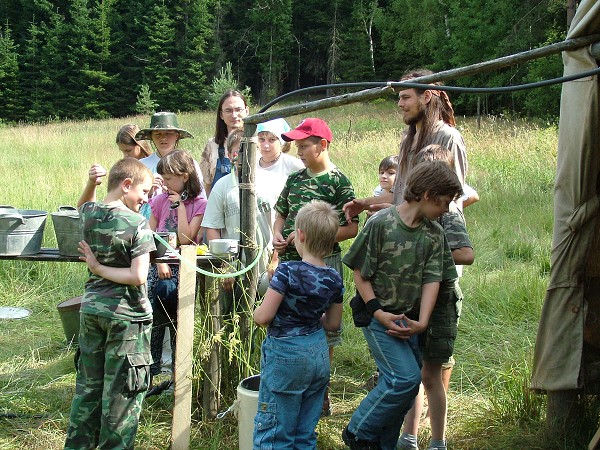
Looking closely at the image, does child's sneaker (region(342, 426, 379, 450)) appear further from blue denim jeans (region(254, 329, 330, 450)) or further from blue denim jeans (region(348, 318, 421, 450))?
blue denim jeans (region(254, 329, 330, 450))

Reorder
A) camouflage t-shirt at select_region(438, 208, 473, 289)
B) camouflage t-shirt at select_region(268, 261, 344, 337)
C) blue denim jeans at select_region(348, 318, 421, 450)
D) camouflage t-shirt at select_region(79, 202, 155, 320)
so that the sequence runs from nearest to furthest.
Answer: camouflage t-shirt at select_region(268, 261, 344, 337)
blue denim jeans at select_region(348, 318, 421, 450)
camouflage t-shirt at select_region(79, 202, 155, 320)
camouflage t-shirt at select_region(438, 208, 473, 289)

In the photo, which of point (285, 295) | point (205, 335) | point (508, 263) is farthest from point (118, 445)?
point (508, 263)

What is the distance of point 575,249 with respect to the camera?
11.6ft

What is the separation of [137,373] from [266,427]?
2.58 feet

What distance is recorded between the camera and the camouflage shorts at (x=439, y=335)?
3.55m

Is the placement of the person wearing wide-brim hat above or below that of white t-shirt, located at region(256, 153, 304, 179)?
above

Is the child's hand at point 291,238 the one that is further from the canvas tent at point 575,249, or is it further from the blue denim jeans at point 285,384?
the canvas tent at point 575,249

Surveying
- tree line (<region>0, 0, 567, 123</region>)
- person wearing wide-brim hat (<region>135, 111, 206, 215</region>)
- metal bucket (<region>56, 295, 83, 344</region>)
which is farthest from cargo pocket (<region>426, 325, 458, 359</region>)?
tree line (<region>0, 0, 567, 123</region>)

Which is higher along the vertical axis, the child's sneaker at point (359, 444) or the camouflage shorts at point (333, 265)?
the camouflage shorts at point (333, 265)

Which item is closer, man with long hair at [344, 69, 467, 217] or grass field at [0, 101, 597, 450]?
man with long hair at [344, 69, 467, 217]

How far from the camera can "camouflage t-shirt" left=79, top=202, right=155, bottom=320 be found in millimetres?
3496

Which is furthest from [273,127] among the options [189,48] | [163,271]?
→ [189,48]

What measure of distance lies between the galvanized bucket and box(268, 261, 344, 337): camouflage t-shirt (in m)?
1.81

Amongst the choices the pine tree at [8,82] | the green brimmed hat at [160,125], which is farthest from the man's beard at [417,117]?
the pine tree at [8,82]
